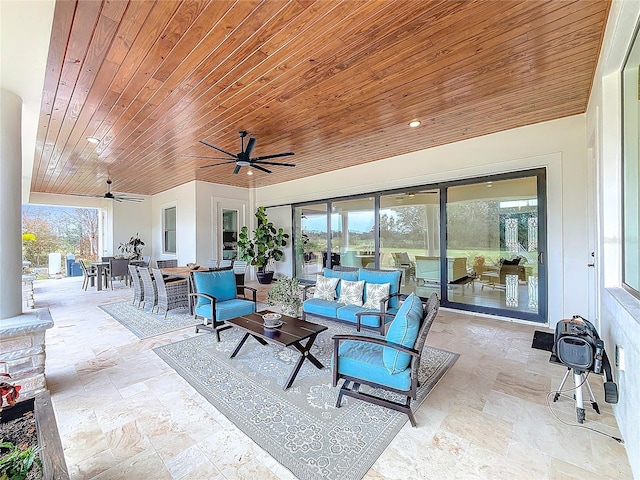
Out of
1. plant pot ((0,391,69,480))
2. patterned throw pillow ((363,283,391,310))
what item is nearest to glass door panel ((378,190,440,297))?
patterned throw pillow ((363,283,391,310))

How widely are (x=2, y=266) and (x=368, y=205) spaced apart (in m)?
5.89

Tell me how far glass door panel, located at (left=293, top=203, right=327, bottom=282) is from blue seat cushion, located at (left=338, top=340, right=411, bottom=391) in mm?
5370

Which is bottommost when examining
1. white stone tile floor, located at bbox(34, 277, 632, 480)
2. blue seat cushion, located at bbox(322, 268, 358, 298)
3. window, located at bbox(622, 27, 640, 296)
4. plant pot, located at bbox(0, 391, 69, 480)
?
white stone tile floor, located at bbox(34, 277, 632, 480)

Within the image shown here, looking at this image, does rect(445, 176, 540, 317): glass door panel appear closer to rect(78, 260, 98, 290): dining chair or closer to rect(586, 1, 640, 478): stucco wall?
rect(586, 1, 640, 478): stucco wall

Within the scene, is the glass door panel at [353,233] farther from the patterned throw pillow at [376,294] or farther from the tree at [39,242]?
the tree at [39,242]

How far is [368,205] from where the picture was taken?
22.2 feet

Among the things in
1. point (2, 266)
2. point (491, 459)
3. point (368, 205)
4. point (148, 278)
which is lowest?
point (491, 459)

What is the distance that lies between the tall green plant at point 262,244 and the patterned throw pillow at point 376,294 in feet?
16.1

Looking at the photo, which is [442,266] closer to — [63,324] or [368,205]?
[368,205]

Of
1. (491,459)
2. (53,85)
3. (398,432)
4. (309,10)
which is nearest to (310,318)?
(398,432)

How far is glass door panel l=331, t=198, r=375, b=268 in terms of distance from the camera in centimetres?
677

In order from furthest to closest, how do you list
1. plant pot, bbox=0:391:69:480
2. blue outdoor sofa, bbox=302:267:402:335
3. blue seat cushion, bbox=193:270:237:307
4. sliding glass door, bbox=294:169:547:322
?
sliding glass door, bbox=294:169:547:322, blue seat cushion, bbox=193:270:237:307, blue outdoor sofa, bbox=302:267:402:335, plant pot, bbox=0:391:69:480

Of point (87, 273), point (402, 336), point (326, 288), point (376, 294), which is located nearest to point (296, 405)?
point (402, 336)

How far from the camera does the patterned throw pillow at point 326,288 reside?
439 cm
